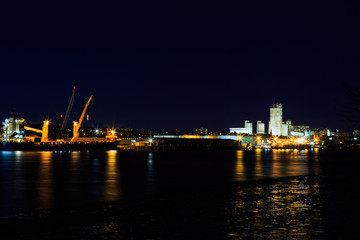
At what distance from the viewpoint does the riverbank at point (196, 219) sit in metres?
13.0

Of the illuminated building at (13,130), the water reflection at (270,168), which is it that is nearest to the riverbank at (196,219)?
the water reflection at (270,168)

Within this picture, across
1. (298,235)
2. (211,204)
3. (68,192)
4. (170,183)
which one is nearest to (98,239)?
(298,235)

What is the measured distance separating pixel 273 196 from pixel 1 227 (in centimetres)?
1303

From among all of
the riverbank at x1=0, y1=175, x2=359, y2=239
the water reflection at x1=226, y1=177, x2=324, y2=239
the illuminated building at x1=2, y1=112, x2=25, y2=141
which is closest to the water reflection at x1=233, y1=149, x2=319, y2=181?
the water reflection at x1=226, y1=177, x2=324, y2=239

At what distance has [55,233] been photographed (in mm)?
13141

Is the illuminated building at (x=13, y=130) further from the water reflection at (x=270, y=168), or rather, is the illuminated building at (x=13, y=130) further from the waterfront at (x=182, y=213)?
the waterfront at (x=182, y=213)

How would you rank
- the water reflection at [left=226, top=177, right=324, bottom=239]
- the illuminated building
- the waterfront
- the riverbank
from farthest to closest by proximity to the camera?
the illuminated building < the waterfront < the water reflection at [left=226, top=177, right=324, bottom=239] < the riverbank

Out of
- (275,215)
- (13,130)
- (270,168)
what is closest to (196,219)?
(275,215)

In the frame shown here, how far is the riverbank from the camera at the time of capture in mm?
13023

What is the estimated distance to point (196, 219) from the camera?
15.4 meters

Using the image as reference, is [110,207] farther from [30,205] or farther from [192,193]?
[192,193]

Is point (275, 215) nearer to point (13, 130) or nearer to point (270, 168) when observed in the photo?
point (270, 168)

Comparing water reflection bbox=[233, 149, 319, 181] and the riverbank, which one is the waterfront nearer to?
the riverbank

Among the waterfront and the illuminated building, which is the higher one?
the illuminated building
